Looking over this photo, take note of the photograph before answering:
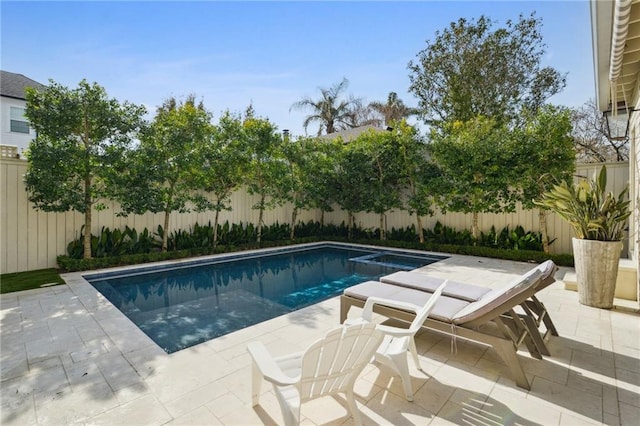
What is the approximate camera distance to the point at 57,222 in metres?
8.41

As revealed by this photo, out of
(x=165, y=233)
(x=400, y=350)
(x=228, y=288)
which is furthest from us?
(x=165, y=233)

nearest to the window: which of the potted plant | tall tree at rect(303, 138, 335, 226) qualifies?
tall tree at rect(303, 138, 335, 226)

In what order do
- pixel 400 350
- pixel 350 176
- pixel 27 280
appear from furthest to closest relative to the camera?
pixel 350 176 → pixel 27 280 → pixel 400 350

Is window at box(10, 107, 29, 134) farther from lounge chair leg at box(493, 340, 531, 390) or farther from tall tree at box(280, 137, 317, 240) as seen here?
lounge chair leg at box(493, 340, 531, 390)

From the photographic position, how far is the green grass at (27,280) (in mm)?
6324

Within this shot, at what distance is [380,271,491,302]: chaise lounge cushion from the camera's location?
4187mm

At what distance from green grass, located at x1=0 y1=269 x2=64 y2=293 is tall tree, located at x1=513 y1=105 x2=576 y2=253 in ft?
41.5

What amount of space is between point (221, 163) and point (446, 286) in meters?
8.28

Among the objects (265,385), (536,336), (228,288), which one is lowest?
(228,288)

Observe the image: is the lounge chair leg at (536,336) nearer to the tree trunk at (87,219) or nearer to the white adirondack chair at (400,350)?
the white adirondack chair at (400,350)

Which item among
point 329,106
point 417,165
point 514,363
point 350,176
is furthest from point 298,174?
point 329,106

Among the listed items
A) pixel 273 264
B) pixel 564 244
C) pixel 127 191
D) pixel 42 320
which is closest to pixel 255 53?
pixel 127 191

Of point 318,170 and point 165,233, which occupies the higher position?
point 318,170

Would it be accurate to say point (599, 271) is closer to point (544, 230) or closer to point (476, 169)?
point (544, 230)
